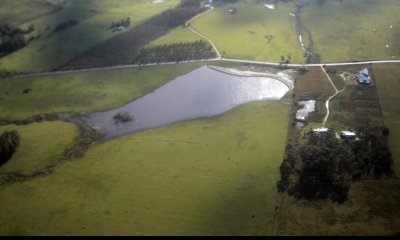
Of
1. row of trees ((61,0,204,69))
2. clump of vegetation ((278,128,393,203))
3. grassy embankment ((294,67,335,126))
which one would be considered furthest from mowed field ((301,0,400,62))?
clump of vegetation ((278,128,393,203))

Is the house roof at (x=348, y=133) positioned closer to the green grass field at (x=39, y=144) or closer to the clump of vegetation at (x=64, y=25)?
the green grass field at (x=39, y=144)

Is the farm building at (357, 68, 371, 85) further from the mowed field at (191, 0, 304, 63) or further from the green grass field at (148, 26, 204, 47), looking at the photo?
the green grass field at (148, 26, 204, 47)

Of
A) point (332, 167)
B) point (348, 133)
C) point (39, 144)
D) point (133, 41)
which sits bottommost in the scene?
point (39, 144)

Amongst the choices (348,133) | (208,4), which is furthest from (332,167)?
(208,4)

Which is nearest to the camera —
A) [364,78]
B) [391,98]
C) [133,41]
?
[391,98]

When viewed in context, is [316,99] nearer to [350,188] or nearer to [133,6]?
[350,188]

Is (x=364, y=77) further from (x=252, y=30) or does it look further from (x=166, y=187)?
(x=166, y=187)

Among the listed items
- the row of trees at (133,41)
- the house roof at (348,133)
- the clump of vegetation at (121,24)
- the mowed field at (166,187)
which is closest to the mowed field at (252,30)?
the row of trees at (133,41)
